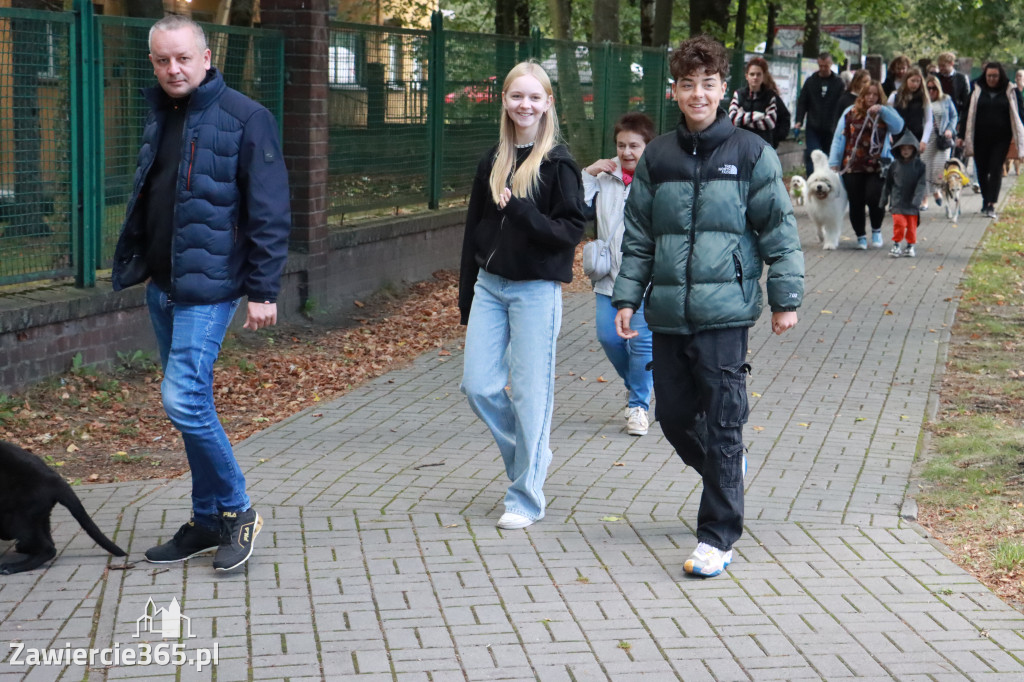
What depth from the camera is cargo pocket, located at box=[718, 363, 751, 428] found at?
16.3ft

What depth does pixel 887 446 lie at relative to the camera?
7094 millimetres

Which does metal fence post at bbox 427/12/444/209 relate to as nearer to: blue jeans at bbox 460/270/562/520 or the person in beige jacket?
blue jeans at bbox 460/270/562/520

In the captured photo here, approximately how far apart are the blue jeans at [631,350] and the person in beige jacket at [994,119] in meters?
12.3

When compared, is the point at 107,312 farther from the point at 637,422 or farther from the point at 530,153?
the point at 530,153

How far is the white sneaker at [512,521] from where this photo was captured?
555cm

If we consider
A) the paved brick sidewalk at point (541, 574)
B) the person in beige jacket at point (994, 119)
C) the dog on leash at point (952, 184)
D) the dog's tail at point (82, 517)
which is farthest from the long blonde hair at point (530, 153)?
the person in beige jacket at point (994, 119)

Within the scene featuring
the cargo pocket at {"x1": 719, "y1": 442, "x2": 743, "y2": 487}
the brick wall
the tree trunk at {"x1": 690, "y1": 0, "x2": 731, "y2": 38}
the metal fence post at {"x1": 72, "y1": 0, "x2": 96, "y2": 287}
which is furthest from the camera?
the tree trunk at {"x1": 690, "y1": 0, "x2": 731, "y2": 38}

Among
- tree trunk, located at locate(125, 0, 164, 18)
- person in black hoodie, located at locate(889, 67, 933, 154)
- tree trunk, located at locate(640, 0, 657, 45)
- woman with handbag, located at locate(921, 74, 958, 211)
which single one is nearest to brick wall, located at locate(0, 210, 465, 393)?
tree trunk, located at locate(125, 0, 164, 18)

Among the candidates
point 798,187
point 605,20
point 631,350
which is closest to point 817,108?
point 798,187

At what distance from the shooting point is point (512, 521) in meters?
5.55

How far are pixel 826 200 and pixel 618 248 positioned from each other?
9328 mm

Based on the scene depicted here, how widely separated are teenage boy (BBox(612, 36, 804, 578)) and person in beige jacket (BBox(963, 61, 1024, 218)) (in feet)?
46.3

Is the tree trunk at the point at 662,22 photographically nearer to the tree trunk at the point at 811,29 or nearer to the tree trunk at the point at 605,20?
the tree trunk at the point at 605,20

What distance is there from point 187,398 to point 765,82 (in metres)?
11.6
